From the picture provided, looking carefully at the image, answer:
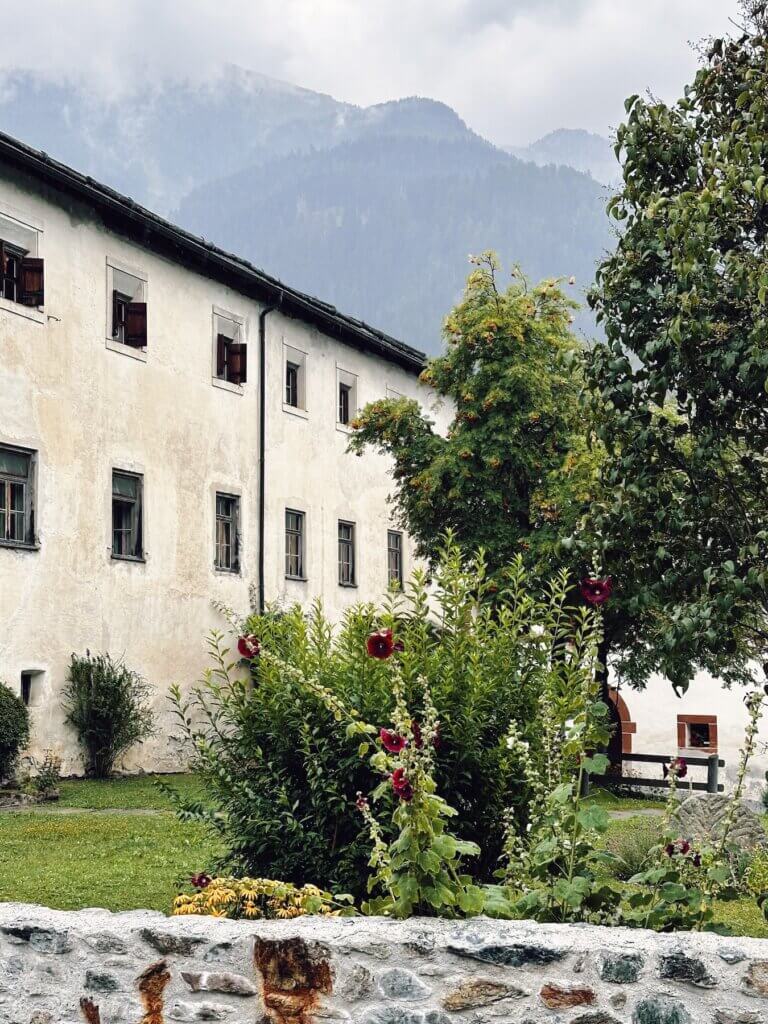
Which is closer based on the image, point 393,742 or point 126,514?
point 393,742

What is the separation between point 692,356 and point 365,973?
494 cm

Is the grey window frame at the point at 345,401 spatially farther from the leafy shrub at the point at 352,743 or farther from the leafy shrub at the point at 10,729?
the leafy shrub at the point at 352,743

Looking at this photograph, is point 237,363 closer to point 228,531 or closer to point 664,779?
point 228,531

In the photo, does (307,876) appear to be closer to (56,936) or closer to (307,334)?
(56,936)

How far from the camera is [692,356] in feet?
26.2

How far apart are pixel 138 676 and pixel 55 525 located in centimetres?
326

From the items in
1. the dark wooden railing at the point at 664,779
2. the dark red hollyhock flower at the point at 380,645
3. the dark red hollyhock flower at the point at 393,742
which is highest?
the dark red hollyhock flower at the point at 380,645

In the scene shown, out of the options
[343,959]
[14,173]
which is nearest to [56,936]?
[343,959]

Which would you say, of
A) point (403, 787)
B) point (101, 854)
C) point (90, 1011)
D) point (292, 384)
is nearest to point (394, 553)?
point (292, 384)

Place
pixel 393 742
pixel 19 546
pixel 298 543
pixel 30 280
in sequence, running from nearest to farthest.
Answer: pixel 393 742 → pixel 19 546 → pixel 30 280 → pixel 298 543

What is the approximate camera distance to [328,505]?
29.9 meters

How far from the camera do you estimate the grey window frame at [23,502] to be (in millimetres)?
20125

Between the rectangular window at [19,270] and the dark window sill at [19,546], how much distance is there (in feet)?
12.3

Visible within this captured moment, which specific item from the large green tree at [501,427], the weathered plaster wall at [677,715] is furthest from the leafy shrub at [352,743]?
the weathered plaster wall at [677,715]
